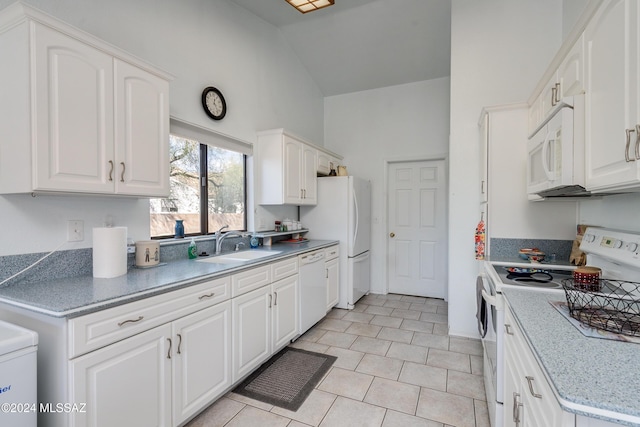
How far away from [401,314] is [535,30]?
128 inches

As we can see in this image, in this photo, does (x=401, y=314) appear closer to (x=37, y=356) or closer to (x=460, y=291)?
(x=460, y=291)

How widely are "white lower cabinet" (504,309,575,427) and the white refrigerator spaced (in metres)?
2.51

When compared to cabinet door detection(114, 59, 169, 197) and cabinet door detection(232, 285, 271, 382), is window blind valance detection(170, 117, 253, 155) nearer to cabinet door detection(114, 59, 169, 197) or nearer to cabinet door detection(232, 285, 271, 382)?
cabinet door detection(114, 59, 169, 197)

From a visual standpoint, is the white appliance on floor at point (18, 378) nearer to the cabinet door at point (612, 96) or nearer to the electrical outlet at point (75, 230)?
the electrical outlet at point (75, 230)

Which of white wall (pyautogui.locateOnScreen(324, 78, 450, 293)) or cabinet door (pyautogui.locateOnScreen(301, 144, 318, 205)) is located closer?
cabinet door (pyautogui.locateOnScreen(301, 144, 318, 205))

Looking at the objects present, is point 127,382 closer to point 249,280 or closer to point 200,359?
point 200,359

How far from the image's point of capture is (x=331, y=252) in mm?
3727

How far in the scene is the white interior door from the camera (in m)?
4.43

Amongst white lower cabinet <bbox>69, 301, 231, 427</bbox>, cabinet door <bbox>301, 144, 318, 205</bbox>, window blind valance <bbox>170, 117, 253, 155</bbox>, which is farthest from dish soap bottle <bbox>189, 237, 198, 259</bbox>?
cabinet door <bbox>301, 144, 318, 205</bbox>

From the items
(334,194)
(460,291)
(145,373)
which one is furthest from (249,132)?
(460,291)

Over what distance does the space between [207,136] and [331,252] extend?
1899mm

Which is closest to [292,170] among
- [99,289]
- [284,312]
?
[284,312]

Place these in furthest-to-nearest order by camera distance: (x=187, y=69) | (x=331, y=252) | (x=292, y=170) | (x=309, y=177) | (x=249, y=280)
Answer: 1. (x=309, y=177)
2. (x=331, y=252)
3. (x=292, y=170)
4. (x=187, y=69)
5. (x=249, y=280)

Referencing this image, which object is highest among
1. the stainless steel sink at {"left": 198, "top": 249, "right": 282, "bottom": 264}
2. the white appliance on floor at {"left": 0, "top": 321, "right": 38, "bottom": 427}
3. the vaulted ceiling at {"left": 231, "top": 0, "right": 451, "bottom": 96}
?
the vaulted ceiling at {"left": 231, "top": 0, "right": 451, "bottom": 96}
